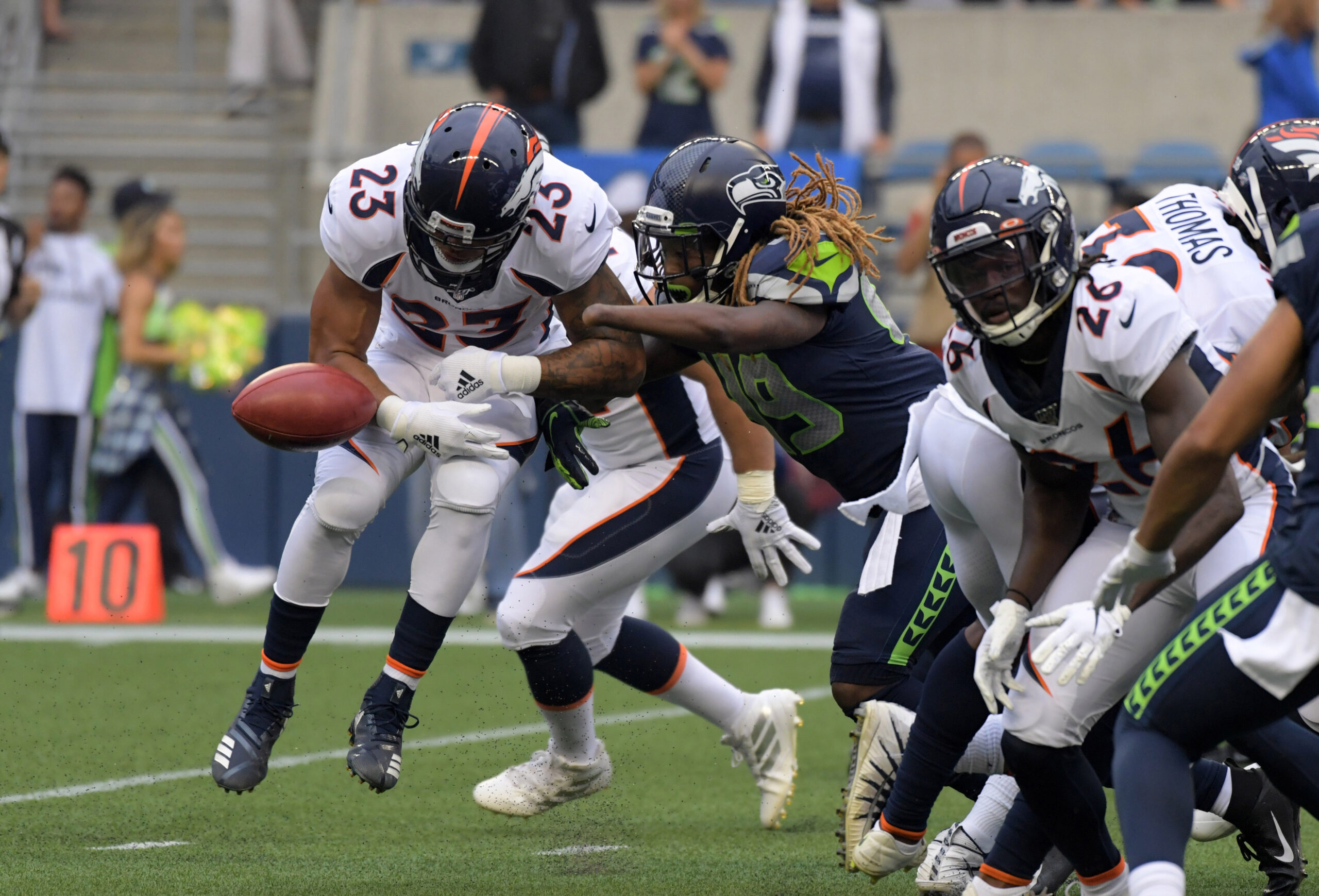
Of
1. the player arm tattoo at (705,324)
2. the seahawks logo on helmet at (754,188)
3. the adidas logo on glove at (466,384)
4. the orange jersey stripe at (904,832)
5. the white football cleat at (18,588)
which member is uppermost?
the seahawks logo on helmet at (754,188)

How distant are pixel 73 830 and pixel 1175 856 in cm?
282

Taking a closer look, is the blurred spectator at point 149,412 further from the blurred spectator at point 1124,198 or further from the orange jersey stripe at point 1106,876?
the orange jersey stripe at point 1106,876

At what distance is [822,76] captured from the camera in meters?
9.91

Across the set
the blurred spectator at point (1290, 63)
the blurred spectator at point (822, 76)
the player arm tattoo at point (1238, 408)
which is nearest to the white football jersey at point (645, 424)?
the player arm tattoo at point (1238, 408)

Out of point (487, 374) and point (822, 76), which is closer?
point (487, 374)

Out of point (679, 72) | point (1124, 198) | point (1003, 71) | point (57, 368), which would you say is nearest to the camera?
point (1124, 198)

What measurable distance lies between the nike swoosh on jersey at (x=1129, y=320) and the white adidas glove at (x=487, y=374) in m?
1.51

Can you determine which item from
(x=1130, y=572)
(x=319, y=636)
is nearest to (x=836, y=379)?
(x=1130, y=572)

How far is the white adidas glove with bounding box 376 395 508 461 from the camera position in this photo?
13.8ft

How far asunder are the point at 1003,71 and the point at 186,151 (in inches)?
226

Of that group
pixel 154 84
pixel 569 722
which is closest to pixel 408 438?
pixel 569 722

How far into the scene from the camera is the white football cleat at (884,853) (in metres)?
3.89

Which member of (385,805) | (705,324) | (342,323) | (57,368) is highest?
(705,324)

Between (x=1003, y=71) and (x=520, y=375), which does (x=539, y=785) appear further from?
(x=1003, y=71)
